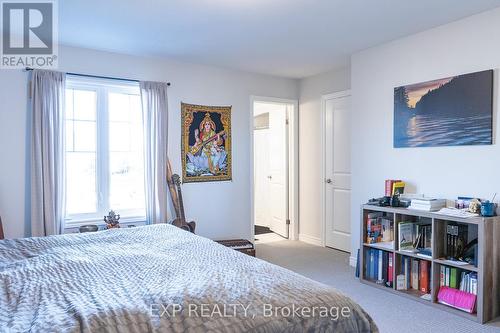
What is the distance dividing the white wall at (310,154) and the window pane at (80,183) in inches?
116

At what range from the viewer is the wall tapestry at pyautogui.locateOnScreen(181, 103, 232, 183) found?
174 inches

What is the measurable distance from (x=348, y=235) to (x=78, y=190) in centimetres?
334

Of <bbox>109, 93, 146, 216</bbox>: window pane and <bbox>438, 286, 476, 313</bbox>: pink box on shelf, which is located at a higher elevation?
<bbox>109, 93, 146, 216</bbox>: window pane

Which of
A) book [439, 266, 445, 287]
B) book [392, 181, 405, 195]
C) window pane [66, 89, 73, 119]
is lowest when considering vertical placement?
book [439, 266, 445, 287]

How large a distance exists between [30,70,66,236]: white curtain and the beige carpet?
8.24 ft

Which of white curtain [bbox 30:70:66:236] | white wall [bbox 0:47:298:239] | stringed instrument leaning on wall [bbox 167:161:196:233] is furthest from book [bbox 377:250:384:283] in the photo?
white curtain [bbox 30:70:66:236]

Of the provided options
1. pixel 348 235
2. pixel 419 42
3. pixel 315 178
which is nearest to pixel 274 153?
pixel 315 178

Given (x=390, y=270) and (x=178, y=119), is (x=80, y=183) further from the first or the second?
(x=390, y=270)

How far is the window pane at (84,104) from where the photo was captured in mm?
3848

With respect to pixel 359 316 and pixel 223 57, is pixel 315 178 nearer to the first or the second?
pixel 223 57

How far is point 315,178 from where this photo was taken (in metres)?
5.27

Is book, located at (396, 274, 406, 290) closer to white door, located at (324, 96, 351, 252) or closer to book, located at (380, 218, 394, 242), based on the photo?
book, located at (380, 218, 394, 242)

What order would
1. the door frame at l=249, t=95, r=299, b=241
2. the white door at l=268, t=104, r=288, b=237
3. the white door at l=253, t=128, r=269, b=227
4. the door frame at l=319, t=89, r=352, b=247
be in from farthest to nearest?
the white door at l=253, t=128, r=269, b=227 → the white door at l=268, t=104, r=288, b=237 → the door frame at l=249, t=95, r=299, b=241 → the door frame at l=319, t=89, r=352, b=247

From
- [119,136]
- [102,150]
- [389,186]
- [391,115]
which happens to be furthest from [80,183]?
[391,115]
